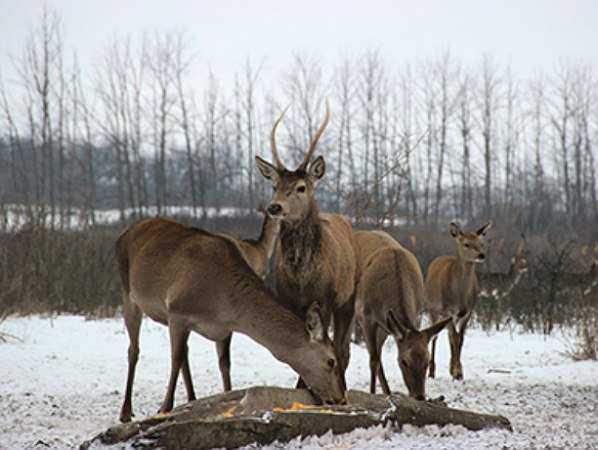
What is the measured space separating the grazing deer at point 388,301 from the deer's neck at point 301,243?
→ 1085 mm

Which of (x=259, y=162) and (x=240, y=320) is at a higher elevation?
(x=259, y=162)

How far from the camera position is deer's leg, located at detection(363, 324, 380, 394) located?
9438mm

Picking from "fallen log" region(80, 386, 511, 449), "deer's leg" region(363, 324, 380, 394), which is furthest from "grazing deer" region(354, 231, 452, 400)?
"fallen log" region(80, 386, 511, 449)

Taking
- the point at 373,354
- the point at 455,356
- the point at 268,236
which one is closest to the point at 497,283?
the point at 268,236

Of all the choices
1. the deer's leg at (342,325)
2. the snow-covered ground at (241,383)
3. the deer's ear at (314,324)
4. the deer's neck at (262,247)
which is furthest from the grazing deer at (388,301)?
the deer's neck at (262,247)

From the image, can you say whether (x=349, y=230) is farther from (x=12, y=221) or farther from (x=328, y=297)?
(x=12, y=221)

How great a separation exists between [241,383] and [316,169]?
13.7ft

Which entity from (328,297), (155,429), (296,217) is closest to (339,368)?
(328,297)

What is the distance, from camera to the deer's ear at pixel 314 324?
6.83 meters

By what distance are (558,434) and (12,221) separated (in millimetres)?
14317

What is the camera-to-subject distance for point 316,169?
303 inches

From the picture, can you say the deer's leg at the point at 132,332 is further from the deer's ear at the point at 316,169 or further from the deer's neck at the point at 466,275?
the deer's neck at the point at 466,275

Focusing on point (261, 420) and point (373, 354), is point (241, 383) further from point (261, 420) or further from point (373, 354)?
point (261, 420)

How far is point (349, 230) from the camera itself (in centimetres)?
980
